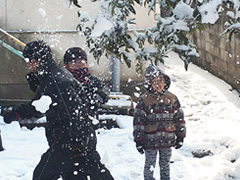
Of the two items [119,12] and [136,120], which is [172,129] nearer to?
[136,120]

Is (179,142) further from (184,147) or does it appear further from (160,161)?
(184,147)

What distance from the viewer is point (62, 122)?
340cm

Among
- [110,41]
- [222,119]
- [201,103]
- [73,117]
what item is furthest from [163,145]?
[201,103]

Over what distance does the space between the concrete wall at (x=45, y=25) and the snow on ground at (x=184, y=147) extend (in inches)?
43.3

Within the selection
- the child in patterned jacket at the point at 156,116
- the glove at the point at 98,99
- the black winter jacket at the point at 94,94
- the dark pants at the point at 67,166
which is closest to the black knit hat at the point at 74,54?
the black winter jacket at the point at 94,94

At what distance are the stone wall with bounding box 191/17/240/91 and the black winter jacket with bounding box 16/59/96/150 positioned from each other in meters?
5.23

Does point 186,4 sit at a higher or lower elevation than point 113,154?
higher

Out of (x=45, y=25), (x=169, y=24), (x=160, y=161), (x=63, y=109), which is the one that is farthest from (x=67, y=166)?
(x=45, y=25)

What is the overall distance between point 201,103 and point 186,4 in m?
5.92

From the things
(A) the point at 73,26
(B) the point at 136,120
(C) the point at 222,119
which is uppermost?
(A) the point at 73,26

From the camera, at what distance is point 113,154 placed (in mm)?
5551

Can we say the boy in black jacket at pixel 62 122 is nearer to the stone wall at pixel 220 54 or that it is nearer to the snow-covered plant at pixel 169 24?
the snow-covered plant at pixel 169 24

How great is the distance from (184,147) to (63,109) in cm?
288

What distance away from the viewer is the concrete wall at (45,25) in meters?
7.02
